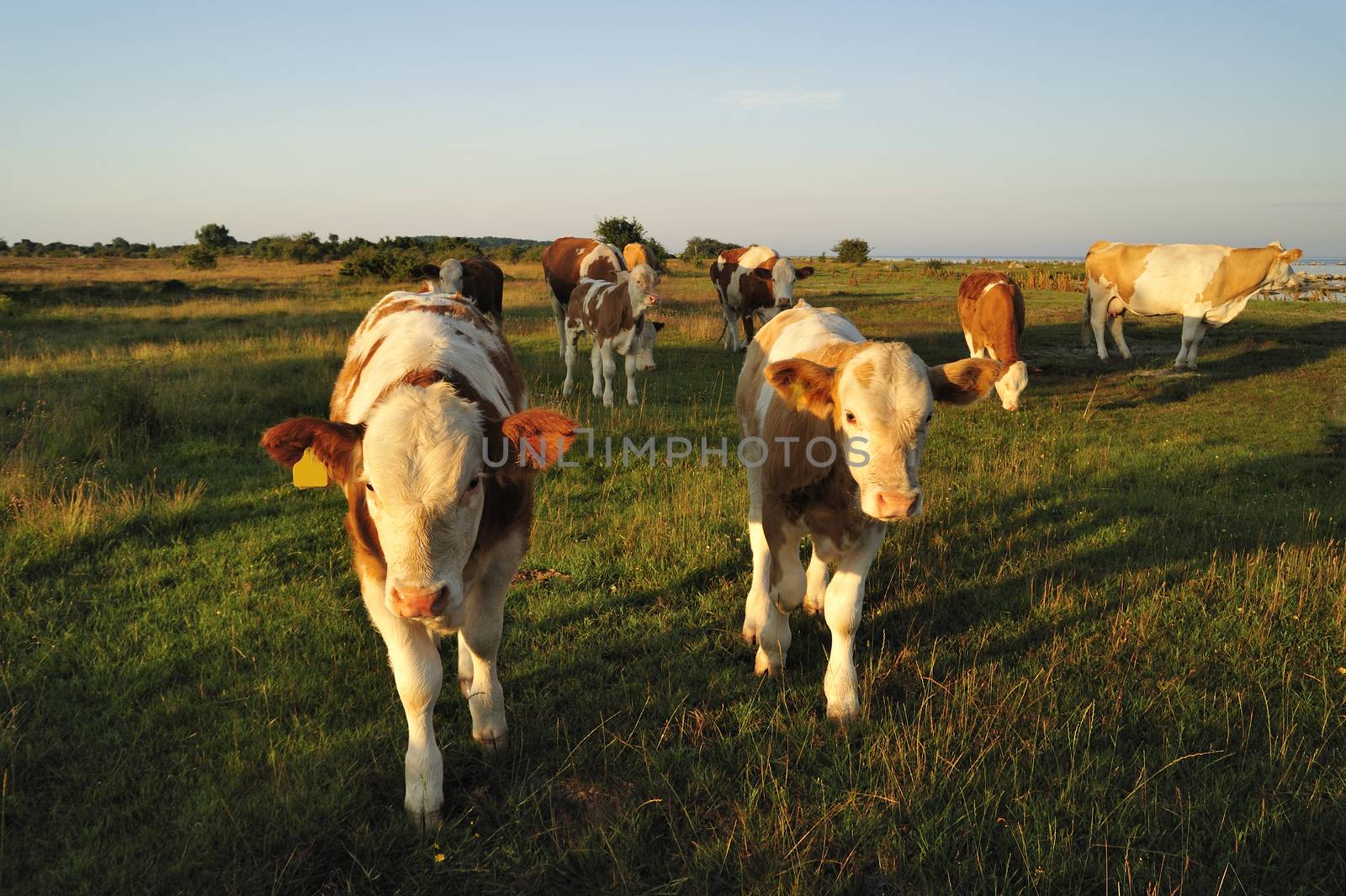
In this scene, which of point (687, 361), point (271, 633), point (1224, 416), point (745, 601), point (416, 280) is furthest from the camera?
point (416, 280)

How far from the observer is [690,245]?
6694 centimetres

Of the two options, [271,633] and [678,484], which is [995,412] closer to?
[678,484]

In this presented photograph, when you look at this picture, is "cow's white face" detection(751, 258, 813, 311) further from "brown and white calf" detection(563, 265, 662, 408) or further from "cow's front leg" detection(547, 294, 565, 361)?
"brown and white calf" detection(563, 265, 662, 408)

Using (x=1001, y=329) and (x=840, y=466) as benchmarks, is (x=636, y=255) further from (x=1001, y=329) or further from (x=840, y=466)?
(x=840, y=466)

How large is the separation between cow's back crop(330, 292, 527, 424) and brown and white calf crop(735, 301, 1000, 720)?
1.43m

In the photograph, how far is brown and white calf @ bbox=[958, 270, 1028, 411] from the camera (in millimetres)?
11148

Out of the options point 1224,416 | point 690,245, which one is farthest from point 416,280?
point 690,245

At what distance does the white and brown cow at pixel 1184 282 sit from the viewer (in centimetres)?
1534

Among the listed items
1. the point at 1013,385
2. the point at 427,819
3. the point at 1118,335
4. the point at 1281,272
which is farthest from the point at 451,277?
the point at 1281,272

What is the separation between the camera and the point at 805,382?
12.5 ft

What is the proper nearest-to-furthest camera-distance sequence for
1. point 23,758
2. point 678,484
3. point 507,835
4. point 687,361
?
point 507,835
point 23,758
point 678,484
point 687,361

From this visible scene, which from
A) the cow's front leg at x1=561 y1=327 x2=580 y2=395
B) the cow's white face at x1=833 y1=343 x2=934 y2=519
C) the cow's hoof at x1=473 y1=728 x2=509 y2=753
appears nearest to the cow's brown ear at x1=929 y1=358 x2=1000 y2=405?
the cow's white face at x1=833 y1=343 x2=934 y2=519

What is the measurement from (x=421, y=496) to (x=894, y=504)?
1867mm

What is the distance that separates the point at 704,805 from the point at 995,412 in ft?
30.6
